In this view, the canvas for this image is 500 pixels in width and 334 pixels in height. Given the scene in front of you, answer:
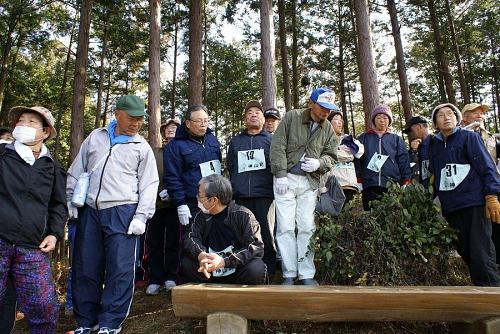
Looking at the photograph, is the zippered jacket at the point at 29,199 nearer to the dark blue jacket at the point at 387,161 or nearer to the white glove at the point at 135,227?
the white glove at the point at 135,227

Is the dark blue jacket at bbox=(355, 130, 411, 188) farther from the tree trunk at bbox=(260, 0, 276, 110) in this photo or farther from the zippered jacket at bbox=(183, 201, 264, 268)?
the tree trunk at bbox=(260, 0, 276, 110)

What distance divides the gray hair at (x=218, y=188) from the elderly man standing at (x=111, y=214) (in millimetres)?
641

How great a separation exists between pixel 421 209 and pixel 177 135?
9.64ft

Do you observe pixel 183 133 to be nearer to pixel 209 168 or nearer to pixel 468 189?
pixel 209 168

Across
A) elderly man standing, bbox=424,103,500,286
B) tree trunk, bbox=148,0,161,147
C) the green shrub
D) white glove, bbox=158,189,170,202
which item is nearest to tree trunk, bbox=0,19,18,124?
tree trunk, bbox=148,0,161,147

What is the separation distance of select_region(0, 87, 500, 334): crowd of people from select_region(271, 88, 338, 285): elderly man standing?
1 cm

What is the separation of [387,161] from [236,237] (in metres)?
2.66

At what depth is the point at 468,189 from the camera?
3.70m

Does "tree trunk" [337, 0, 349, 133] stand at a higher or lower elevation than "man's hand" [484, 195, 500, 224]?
higher

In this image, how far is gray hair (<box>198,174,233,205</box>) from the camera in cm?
328

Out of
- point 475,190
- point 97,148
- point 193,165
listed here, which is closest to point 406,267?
point 475,190

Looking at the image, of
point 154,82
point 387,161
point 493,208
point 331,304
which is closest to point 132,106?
point 331,304

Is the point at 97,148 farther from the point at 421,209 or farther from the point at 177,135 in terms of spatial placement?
the point at 421,209

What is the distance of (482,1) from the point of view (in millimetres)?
19031
